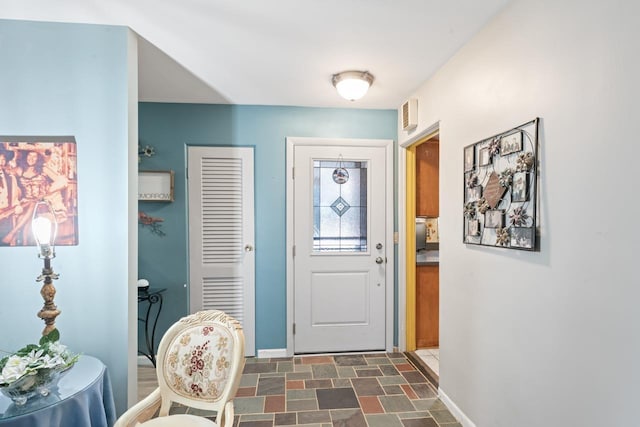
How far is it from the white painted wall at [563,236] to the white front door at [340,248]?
1259 millimetres

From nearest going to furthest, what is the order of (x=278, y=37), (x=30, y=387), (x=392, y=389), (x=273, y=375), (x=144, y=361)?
1. (x=30, y=387)
2. (x=278, y=37)
3. (x=392, y=389)
4. (x=273, y=375)
5. (x=144, y=361)

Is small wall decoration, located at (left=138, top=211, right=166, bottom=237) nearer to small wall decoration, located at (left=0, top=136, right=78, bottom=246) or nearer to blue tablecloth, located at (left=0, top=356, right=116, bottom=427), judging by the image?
small wall decoration, located at (left=0, top=136, right=78, bottom=246)

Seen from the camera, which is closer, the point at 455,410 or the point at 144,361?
the point at 455,410

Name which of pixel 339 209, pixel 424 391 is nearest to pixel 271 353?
pixel 424 391

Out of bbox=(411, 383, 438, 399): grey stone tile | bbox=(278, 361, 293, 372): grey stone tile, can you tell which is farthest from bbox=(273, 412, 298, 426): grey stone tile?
bbox=(411, 383, 438, 399): grey stone tile

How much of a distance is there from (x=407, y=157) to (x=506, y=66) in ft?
5.25

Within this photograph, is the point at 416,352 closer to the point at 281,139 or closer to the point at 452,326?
the point at 452,326

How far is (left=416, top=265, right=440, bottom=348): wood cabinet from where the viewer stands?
135 inches

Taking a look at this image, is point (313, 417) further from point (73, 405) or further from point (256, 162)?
point (256, 162)

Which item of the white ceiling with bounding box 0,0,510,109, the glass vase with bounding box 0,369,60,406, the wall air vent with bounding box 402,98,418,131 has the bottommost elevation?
the glass vase with bounding box 0,369,60,406

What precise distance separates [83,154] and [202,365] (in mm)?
1324

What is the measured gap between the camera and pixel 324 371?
291 cm

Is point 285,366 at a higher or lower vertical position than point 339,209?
lower

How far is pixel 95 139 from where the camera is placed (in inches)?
74.1
